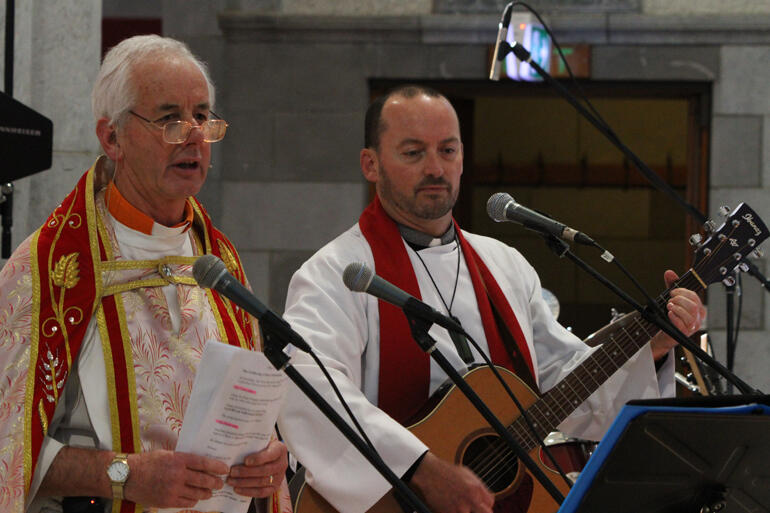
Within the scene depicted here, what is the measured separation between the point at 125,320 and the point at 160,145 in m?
0.42

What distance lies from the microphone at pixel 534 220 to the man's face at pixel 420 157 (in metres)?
0.66

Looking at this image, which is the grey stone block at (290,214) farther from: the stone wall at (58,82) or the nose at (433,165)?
the nose at (433,165)

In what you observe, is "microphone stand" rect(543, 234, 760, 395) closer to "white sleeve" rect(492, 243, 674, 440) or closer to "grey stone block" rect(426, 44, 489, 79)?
"white sleeve" rect(492, 243, 674, 440)

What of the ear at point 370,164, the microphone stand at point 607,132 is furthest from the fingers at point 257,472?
the microphone stand at point 607,132

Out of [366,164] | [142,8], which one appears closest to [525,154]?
[142,8]

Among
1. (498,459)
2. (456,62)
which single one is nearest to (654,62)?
(456,62)

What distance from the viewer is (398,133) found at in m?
3.58

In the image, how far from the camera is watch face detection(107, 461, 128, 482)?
2.46 meters

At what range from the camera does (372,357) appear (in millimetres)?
3432

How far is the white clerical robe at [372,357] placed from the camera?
124 inches

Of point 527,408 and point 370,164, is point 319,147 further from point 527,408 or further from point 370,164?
point 527,408

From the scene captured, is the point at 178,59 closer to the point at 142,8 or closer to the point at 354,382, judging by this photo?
the point at 354,382

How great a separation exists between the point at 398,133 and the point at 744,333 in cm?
411

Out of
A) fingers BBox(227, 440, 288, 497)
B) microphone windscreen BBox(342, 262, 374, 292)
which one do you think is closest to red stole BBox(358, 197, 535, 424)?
fingers BBox(227, 440, 288, 497)
